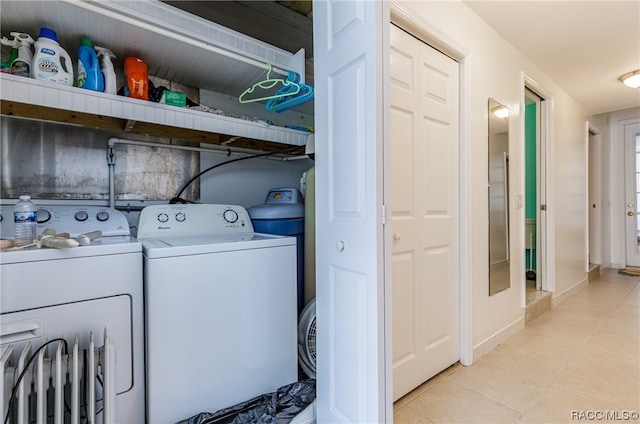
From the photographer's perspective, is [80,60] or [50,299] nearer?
[50,299]

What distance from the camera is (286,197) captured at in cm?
210

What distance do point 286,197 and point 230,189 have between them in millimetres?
472

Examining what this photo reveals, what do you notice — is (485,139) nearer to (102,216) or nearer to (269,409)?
(269,409)

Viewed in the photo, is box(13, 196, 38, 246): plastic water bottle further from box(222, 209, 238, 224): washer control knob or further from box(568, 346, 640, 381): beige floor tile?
box(568, 346, 640, 381): beige floor tile

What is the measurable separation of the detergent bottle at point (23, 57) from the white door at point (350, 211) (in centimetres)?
126

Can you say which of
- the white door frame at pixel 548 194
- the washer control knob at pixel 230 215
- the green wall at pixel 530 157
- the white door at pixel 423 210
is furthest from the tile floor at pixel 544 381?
the green wall at pixel 530 157

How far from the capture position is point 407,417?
5.07ft

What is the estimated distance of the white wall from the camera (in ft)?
6.63

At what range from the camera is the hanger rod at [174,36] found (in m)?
1.34

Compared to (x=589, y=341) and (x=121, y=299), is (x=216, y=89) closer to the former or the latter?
(x=121, y=299)

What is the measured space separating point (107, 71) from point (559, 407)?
2802mm

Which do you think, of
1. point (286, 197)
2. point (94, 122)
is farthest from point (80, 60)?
point (286, 197)

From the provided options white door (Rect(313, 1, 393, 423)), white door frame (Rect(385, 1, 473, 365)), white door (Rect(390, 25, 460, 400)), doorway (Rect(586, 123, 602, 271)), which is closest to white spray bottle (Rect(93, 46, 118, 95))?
white door (Rect(313, 1, 393, 423))

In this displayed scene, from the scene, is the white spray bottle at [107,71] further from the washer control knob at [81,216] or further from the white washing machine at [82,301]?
the white washing machine at [82,301]
